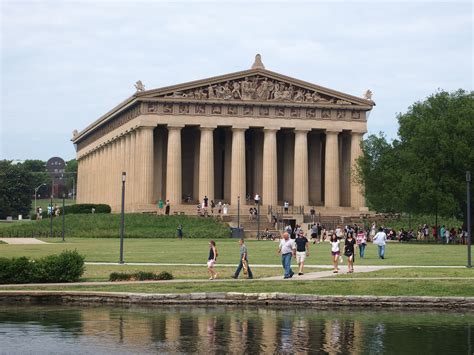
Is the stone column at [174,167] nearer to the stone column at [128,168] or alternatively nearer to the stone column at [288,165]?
the stone column at [128,168]

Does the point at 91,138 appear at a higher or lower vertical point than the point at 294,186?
higher

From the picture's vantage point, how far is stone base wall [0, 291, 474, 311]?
1204 inches

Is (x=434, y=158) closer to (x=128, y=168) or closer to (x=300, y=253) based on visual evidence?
(x=300, y=253)

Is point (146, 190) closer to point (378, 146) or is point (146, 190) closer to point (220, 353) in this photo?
point (378, 146)

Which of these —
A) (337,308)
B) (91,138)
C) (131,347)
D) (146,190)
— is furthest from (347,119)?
(131,347)

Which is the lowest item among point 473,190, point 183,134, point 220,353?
point 220,353

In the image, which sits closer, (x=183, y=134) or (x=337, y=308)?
(x=337, y=308)

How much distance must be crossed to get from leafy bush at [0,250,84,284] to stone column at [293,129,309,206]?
68.6 meters

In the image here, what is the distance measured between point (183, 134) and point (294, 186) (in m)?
14.5

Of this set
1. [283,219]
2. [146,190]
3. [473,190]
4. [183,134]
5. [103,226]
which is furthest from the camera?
[183,134]

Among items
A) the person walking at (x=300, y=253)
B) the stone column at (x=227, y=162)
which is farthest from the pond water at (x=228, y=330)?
the stone column at (x=227, y=162)

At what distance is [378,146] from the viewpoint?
3310 inches

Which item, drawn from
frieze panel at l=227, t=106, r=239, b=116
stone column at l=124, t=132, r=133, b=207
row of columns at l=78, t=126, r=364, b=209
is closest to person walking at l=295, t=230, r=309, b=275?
row of columns at l=78, t=126, r=364, b=209

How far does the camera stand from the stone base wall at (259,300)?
3058 centimetres
